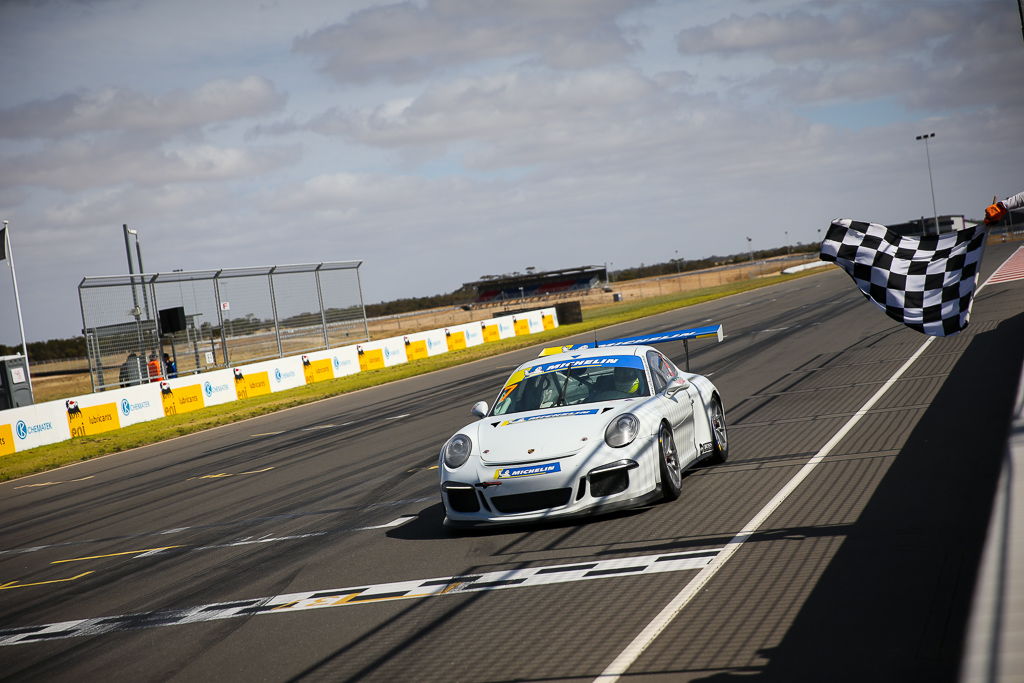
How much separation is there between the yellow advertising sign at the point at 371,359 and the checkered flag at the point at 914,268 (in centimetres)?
2695

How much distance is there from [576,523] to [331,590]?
1939mm

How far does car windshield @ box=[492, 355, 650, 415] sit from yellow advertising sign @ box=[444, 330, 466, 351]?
2916 centimetres

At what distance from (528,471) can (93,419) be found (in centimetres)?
1894

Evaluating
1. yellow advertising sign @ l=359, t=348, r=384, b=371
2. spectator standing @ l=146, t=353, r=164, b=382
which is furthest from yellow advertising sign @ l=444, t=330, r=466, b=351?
spectator standing @ l=146, t=353, r=164, b=382

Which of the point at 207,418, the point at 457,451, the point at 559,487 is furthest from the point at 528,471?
the point at 207,418

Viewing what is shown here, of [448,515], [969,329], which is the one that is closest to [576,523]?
[448,515]

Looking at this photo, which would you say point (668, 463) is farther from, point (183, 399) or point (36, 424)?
point (183, 399)

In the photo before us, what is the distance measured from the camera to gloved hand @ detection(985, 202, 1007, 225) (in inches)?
230

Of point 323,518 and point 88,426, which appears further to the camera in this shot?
point 88,426

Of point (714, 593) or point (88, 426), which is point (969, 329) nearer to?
point (714, 593)

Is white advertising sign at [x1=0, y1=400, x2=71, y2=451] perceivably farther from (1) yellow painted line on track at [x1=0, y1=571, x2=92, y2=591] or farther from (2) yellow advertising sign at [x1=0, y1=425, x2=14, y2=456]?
(1) yellow painted line on track at [x1=0, y1=571, x2=92, y2=591]

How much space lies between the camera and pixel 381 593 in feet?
19.5

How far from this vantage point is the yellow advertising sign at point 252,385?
28.0 meters

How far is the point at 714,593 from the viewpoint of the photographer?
509 centimetres
